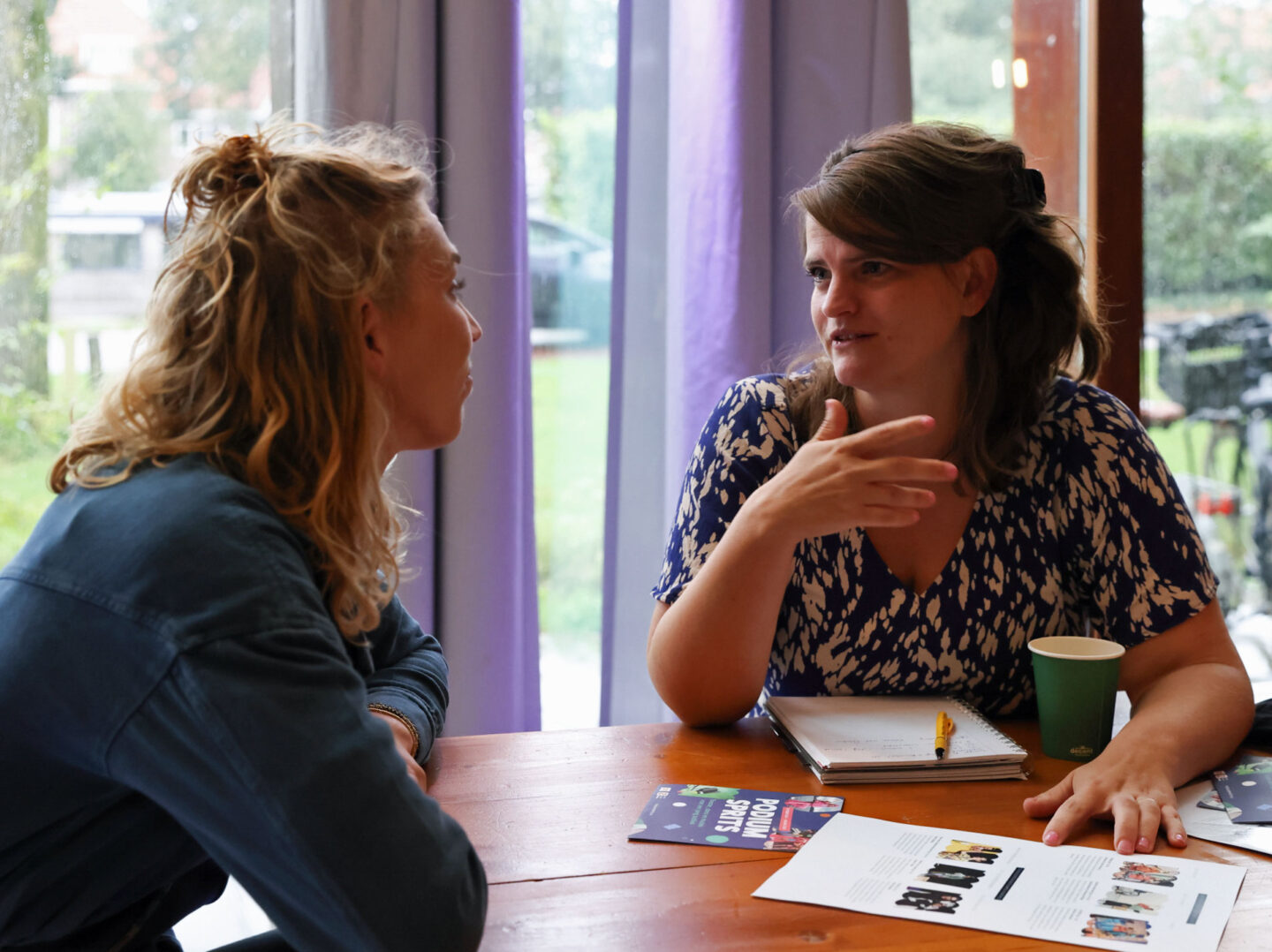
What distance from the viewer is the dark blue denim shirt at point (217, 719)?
704 millimetres

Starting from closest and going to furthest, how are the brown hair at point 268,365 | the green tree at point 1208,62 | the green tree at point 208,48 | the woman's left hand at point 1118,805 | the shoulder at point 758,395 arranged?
the brown hair at point 268,365 < the woman's left hand at point 1118,805 < the shoulder at point 758,395 < the green tree at point 208,48 < the green tree at point 1208,62

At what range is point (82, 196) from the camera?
1.90 m

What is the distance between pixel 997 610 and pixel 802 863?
1.84 feet

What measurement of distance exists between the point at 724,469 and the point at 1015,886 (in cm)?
66

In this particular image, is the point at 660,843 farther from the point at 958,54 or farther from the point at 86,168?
A: the point at 958,54

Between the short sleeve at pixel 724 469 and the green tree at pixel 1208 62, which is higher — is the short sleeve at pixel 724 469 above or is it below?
below

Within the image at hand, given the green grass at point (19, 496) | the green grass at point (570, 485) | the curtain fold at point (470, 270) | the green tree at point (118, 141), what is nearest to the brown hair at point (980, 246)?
the curtain fold at point (470, 270)

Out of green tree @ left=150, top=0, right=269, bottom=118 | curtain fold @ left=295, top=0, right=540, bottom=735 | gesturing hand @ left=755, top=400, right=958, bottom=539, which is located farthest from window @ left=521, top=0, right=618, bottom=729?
gesturing hand @ left=755, top=400, right=958, bottom=539

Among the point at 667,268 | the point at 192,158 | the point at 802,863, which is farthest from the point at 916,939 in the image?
the point at 667,268

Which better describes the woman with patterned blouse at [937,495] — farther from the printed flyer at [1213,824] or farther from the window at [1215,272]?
the window at [1215,272]

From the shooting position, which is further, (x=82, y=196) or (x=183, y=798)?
(x=82, y=196)

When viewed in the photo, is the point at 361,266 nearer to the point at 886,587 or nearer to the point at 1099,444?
the point at 886,587

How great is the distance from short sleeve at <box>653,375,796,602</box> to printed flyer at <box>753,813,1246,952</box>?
1.53ft

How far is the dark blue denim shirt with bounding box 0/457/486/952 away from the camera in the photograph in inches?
27.7
